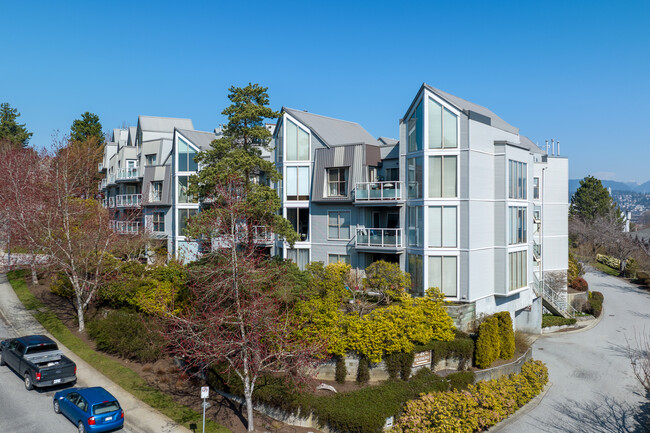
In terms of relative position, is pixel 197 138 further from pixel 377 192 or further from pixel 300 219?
pixel 377 192

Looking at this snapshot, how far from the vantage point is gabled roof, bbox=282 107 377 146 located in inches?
1281

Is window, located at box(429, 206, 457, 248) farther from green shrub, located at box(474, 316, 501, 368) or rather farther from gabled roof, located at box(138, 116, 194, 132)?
gabled roof, located at box(138, 116, 194, 132)

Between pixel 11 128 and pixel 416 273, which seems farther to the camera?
pixel 11 128

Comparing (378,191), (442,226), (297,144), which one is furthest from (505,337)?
(297,144)

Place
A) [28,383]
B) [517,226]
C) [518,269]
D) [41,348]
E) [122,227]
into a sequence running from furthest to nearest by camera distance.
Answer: [122,227] < [518,269] < [517,226] < [41,348] < [28,383]

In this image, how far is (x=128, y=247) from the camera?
3459 cm

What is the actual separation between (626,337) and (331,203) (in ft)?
77.7

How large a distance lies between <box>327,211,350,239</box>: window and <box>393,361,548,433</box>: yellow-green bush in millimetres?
13238

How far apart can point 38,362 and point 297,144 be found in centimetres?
1997

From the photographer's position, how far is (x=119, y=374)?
21812 millimetres

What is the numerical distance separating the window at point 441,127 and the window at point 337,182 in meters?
6.66

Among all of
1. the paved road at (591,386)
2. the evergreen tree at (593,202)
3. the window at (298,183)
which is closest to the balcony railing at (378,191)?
the window at (298,183)

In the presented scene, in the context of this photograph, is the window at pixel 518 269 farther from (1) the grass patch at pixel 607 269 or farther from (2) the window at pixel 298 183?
(1) the grass patch at pixel 607 269

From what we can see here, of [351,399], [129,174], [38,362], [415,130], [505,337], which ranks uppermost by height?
[415,130]
